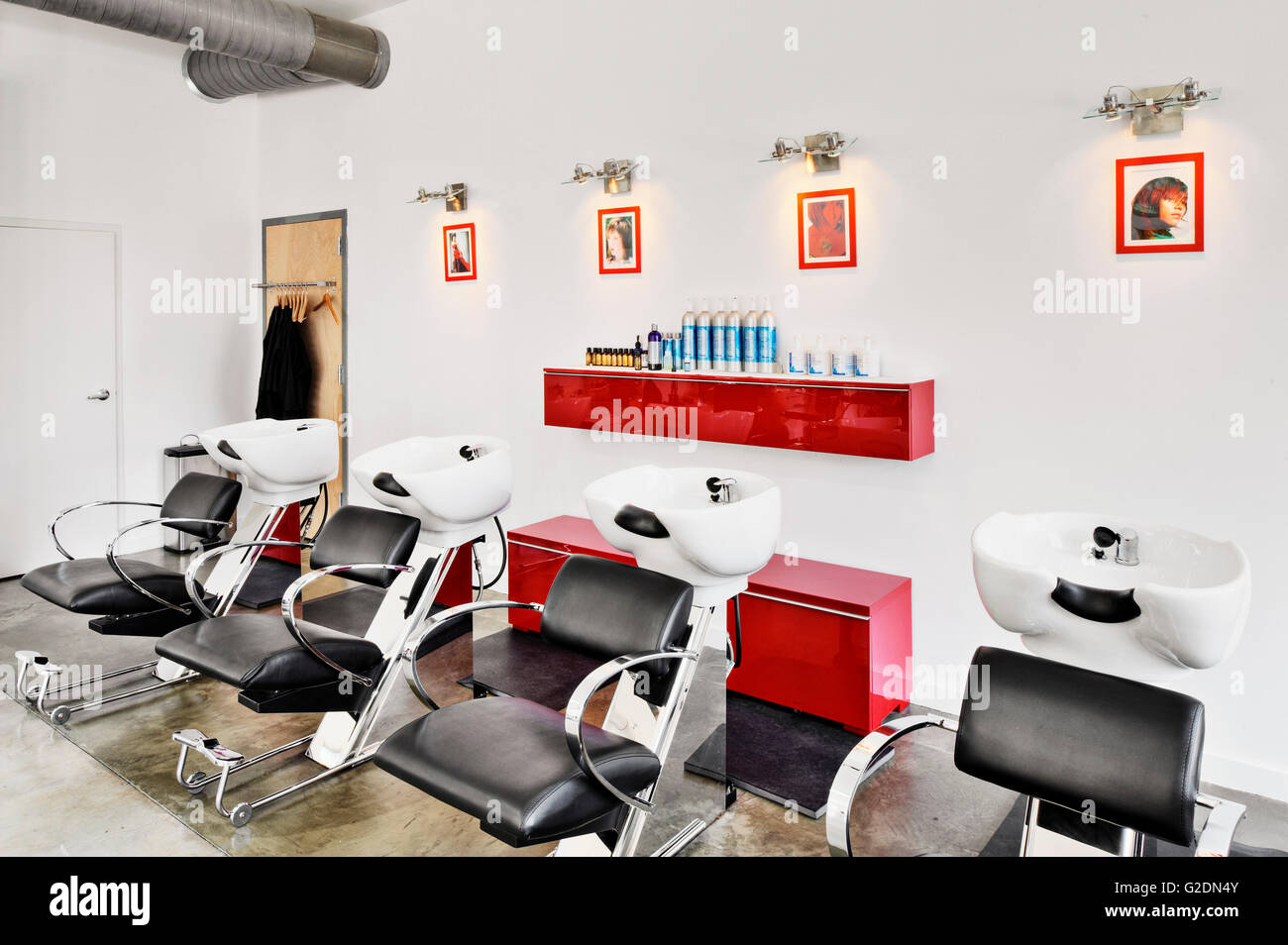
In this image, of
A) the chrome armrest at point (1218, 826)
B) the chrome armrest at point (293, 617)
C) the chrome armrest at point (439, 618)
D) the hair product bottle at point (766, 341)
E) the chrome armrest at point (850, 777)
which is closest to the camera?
the chrome armrest at point (1218, 826)

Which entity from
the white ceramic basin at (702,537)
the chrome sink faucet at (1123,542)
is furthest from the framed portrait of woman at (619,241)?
the chrome sink faucet at (1123,542)

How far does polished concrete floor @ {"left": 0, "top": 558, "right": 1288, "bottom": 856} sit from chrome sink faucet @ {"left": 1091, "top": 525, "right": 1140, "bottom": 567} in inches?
35.6

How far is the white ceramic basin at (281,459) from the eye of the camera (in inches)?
146

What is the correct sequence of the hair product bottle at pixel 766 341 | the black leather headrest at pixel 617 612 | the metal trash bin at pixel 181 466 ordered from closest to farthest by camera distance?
the black leather headrest at pixel 617 612
the hair product bottle at pixel 766 341
the metal trash bin at pixel 181 466

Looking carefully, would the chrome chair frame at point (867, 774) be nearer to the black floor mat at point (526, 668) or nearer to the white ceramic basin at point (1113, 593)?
the white ceramic basin at point (1113, 593)

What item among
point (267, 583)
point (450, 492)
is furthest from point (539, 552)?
point (267, 583)

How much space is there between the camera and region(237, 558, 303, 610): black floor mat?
472cm

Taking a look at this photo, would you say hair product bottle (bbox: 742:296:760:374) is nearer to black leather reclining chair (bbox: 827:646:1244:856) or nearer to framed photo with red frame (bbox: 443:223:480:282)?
framed photo with red frame (bbox: 443:223:480:282)

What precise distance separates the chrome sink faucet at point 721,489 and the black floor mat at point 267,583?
2.53m

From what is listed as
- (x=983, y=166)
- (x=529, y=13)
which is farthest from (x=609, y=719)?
(x=529, y=13)

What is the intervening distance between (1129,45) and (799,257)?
1235mm

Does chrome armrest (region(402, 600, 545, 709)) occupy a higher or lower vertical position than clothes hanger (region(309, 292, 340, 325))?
lower

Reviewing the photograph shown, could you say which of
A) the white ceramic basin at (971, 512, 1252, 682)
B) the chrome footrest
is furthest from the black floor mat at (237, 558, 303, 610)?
the white ceramic basin at (971, 512, 1252, 682)

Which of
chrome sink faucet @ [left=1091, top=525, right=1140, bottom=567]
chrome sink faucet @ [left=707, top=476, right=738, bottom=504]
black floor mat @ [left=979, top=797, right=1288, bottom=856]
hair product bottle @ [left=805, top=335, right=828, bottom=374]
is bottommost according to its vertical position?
black floor mat @ [left=979, top=797, right=1288, bottom=856]
